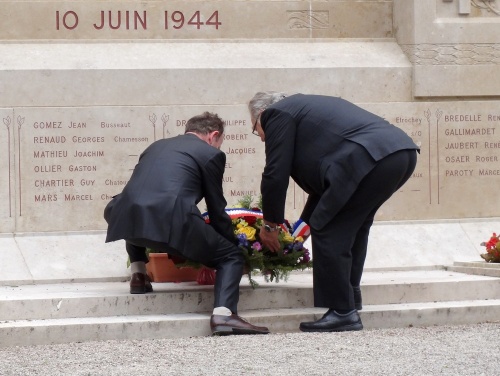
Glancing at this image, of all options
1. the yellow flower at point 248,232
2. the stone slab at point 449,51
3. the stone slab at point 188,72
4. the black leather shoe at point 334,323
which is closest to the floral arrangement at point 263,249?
the yellow flower at point 248,232

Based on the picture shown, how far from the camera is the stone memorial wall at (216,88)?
30.7ft

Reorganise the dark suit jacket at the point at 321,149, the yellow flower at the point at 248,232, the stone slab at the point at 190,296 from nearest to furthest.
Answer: the dark suit jacket at the point at 321,149
the stone slab at the point at 190,296
the yellow flower at the point at 248,232

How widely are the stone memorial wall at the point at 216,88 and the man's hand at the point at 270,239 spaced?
1.99m

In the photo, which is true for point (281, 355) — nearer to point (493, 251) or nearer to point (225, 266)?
point (225, 266)

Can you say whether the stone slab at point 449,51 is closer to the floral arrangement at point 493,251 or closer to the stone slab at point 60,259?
the floral arrangement at point 493,251

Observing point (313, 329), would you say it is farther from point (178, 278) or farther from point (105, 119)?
point (105, 119)

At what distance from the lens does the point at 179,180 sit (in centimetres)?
707

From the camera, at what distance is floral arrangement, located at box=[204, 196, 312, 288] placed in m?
7.30

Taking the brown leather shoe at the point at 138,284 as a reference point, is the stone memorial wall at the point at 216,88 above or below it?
above

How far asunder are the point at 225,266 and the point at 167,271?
1.15 m

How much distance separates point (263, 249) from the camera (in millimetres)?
7379

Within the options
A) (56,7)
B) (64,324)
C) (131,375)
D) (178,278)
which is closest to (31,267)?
(178,278)

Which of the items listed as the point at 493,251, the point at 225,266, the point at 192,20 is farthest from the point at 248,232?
the point at 192,20

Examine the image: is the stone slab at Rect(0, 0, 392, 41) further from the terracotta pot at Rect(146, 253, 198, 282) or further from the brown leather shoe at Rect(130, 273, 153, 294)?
the brown leather shoe at Rect(130, 273, 153, 294)
